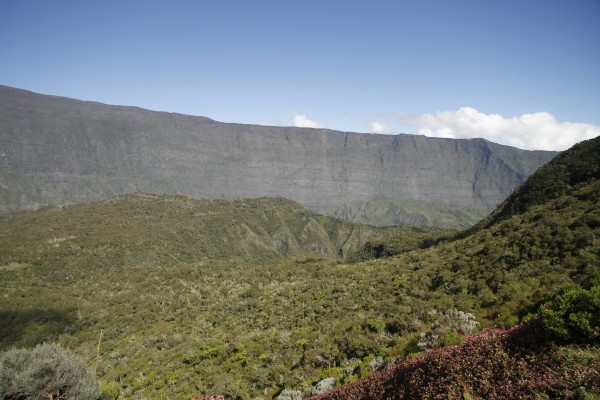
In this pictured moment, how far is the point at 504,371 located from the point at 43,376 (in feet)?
81.4

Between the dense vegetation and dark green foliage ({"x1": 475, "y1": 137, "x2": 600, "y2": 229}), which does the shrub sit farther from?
dark green foliage ({"x1": 475, "y1": 137, "x2": 600, "y2": 229})

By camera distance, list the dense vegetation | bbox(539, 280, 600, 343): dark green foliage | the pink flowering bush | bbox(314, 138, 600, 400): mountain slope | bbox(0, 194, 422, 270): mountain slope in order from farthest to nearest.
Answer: bbox(0, 194, 422, 270): mountain slope < the dense vegetation < bbox(539, 280, 600, 343): dark green foliage < bbox(314, 138, 600, 400): mountain slope < the pink flowering bush

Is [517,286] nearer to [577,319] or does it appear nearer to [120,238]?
[577,319]

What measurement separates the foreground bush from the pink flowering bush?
20321mm

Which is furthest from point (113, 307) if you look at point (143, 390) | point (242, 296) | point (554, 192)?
point (554, 192)

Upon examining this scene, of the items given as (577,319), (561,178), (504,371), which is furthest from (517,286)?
(561,178)

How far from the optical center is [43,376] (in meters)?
22.0

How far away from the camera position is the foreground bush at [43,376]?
21.3m

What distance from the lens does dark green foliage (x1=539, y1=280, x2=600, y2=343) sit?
346 inches

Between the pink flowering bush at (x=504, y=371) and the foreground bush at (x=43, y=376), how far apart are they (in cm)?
2032

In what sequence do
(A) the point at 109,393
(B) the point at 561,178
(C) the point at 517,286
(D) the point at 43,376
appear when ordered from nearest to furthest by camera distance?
(D) the point at 43,376 < (A) the point at 109,393 < (C) the point at 517,286 < (B) the point at 561,178

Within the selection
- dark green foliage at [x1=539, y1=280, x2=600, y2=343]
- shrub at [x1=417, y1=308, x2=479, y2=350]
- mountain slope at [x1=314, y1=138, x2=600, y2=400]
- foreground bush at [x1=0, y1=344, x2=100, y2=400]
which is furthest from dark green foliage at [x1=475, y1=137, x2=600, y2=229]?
foreground bush at [x1=0, y1=344, x2=100, y2=400]

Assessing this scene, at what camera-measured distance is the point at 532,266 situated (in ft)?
101

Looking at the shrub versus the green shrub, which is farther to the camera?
the green shrub
